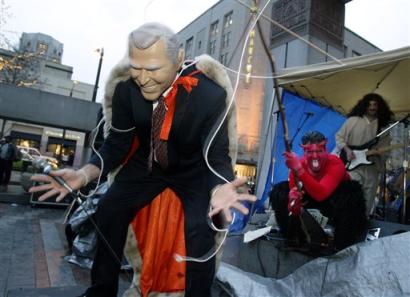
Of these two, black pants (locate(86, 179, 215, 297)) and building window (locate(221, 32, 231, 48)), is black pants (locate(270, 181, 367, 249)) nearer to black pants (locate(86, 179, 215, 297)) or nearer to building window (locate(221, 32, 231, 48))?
black pants (locate(86, 179, 215, 297))


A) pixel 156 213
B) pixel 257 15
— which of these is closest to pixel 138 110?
pixel 156 213

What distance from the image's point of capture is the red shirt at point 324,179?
293cm

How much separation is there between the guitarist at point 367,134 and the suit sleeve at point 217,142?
3174 millimetres

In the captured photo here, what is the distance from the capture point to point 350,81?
5.03 m

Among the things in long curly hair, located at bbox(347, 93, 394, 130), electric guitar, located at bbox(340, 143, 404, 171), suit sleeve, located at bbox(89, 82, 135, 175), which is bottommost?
suit sleeve, located at bbox(89, 82, 135, 175)

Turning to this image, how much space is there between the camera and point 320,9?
8133mm

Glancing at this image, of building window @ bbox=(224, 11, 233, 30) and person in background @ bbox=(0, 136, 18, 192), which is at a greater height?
building window @ bbox=(224, 11, 233, 30)

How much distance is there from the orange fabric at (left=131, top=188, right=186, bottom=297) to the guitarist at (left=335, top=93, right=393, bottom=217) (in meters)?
3.26

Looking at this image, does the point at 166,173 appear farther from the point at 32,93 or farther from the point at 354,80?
the point at 32,93

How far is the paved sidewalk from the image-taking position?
244cm

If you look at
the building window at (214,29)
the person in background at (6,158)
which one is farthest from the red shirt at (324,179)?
the building window at (214,29)

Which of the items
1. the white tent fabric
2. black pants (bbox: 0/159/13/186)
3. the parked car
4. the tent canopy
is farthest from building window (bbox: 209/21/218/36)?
the white tent fabric

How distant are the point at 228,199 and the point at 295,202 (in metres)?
1.81

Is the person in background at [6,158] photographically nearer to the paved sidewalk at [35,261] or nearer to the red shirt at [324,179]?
the paved sidewalk at [35,261]
